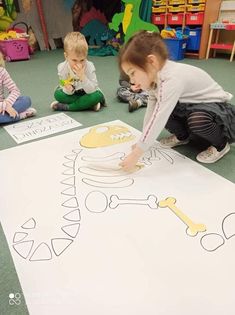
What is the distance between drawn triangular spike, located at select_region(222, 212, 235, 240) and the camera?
1.74 feet

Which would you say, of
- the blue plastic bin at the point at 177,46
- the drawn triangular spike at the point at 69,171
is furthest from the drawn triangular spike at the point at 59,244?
the blue plastic bin at the point at 177,46

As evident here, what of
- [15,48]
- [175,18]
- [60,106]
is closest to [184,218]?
[60,106]

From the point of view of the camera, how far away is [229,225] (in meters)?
0.55

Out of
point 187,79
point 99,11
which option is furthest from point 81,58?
point 99,11

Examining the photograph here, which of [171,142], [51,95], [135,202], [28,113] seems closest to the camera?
[135,202]

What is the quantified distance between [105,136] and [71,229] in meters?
0.46

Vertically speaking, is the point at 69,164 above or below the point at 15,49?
above

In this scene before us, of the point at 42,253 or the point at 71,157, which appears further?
the point at 71,157

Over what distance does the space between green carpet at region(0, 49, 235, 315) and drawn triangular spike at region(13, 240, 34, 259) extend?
0.06ft

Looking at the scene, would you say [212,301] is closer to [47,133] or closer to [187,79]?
[187,79]

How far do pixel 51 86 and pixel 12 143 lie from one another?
0.83 metres

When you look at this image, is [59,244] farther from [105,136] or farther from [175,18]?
[175,18]

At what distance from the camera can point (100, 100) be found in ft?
4.09

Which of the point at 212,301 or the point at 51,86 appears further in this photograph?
the point at 51,86
